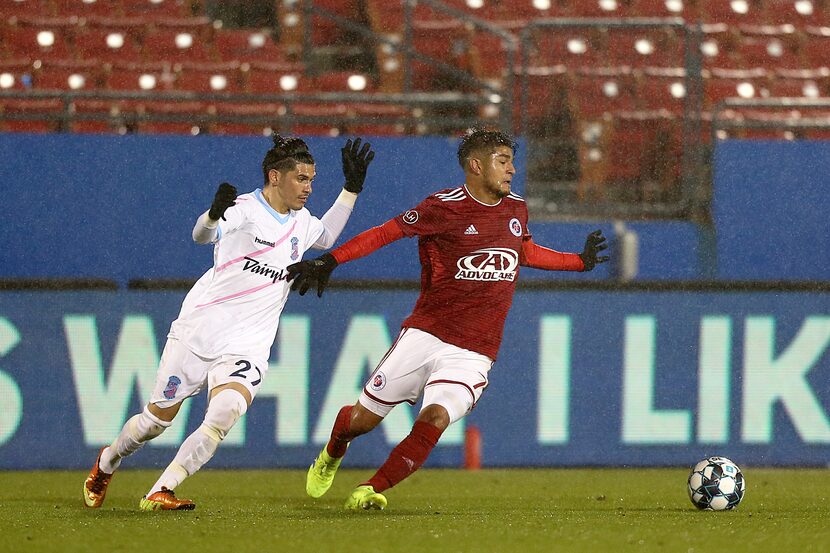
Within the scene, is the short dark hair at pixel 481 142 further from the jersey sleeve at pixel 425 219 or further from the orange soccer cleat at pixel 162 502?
the orange soccer cleat at pixel 162 502

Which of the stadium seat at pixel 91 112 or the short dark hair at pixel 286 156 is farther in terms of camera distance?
the stadium seat at pixel 91 112

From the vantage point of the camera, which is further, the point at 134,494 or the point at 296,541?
the point at 134,494

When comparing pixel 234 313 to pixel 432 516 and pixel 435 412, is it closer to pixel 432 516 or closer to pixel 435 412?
pixel 435 412

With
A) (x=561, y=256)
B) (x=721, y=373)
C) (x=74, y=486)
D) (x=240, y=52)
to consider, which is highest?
(x=240, y=52)

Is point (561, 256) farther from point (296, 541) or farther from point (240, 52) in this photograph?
point (240, 52)

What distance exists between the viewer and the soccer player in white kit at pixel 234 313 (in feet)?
24.5

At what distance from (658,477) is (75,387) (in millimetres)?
4216

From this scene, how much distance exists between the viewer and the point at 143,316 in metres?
10.4

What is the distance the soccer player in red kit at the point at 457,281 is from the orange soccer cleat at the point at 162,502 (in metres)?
0.88

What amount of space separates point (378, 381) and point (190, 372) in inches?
39.7

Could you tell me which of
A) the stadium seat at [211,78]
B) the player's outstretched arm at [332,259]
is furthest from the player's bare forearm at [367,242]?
the stadium seat at [211,78]

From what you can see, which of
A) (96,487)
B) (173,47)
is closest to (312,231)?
(96,487)

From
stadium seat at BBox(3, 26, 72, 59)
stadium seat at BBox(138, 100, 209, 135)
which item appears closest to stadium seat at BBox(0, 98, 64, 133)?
stadium seat at BBox(138, 100, 209, 135)

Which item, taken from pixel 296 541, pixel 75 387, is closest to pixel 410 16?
pixel 75 387
